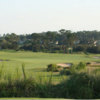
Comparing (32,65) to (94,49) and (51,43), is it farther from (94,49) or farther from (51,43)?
(51,43)

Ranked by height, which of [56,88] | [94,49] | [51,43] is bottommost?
[94,49]

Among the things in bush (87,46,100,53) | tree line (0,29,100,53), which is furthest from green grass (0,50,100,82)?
tree line (0,29,100,53)

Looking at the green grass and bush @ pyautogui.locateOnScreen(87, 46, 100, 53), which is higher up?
the green grass

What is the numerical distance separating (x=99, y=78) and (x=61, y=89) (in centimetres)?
156

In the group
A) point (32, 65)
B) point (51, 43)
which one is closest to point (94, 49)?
point (51, 43)

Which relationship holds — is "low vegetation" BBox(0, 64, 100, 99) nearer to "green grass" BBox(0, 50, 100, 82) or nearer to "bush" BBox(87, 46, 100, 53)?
"green grass" BBox(0, 50, 100, 82)

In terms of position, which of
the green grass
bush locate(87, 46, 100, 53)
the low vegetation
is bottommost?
bush locate(87, 46, 100, 53)

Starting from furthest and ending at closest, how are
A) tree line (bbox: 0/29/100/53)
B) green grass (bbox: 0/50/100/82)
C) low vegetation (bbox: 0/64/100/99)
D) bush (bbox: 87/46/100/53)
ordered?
tree line (bbox: 0/29/100/53) → bush (bbox: 87/46/100/53) → green grass (bbox: 0/50/100/82) → low vegetation (bbox: 0/64/100/99)

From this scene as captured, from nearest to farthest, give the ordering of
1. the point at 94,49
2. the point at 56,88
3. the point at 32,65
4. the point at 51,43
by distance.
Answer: the point at 56,88 < the point at 32,65 < the point at 94,49 < the point at 51,43

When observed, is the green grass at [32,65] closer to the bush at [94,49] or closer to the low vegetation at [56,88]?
the low vegetation at [56,88]

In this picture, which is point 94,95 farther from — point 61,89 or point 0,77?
point 0,77

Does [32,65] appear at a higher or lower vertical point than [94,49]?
higher

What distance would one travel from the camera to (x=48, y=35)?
94250 millimetres

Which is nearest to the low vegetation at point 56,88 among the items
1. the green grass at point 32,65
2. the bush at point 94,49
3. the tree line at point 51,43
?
the green grass at point 32,65
